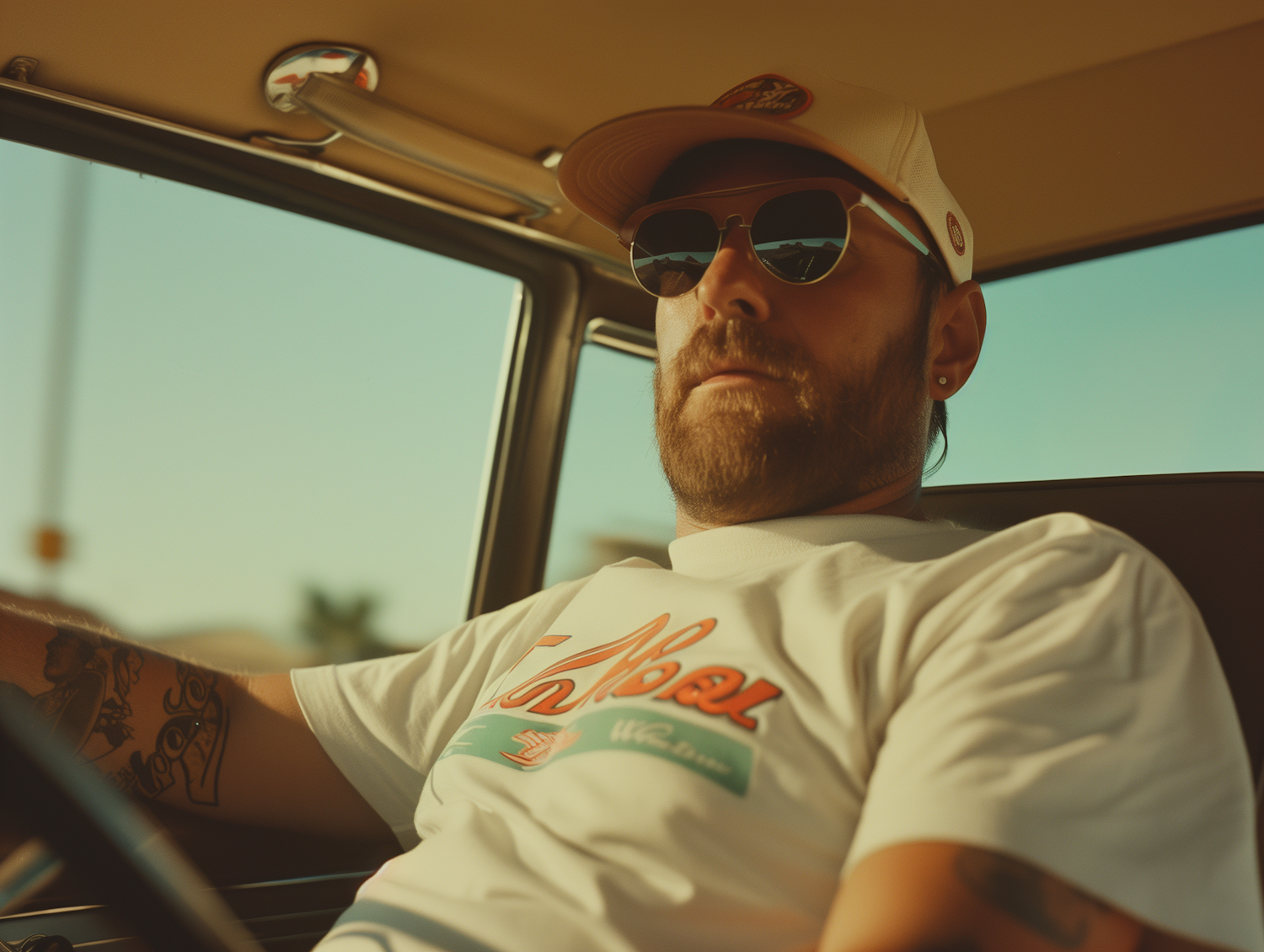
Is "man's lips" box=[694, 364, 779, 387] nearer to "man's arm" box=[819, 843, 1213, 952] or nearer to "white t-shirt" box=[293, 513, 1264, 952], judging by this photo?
"white t-shirt" box=[293, 513, 1264, 952]

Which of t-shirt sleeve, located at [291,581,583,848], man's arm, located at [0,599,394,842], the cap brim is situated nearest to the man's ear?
the cap brim

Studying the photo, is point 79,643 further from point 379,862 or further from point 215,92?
point 215,92

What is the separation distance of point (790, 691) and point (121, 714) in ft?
3.31

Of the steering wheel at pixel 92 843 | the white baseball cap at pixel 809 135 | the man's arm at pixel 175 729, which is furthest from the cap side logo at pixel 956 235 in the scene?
the steering wheel at pixel 92 843

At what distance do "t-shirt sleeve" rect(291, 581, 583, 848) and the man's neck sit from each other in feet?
0.65

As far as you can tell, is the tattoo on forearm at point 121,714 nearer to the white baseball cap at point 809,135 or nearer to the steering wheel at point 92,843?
the steering wheel at point 92,843

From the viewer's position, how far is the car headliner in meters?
1.44

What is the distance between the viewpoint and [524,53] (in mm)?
1570

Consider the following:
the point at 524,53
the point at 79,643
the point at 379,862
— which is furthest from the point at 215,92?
the point at 379,862

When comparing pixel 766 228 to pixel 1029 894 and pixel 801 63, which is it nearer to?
pixel 801 63

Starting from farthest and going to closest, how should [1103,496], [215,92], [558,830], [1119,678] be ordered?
1. [215,92]
2. [1103,496]
3. [558,830]
4. [1119,678]

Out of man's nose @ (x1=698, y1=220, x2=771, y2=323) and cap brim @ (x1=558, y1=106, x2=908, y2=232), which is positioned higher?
cap brim @ (x1=558, y1=106, x2=908, y2=232)

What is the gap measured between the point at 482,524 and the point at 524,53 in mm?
1165

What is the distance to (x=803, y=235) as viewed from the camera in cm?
138
